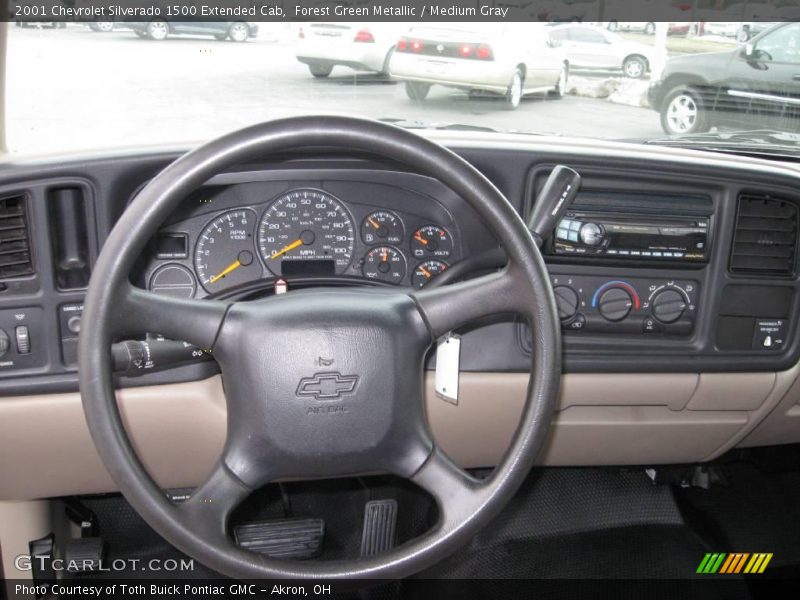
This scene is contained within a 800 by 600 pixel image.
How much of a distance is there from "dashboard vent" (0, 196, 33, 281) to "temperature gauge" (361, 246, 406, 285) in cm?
72

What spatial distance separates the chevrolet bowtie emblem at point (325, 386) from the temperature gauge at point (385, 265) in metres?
0.54

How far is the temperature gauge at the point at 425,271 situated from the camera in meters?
1.89

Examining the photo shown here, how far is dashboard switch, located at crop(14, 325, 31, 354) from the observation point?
1.74 m

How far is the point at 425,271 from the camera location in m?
1.89

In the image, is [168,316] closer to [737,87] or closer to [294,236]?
[294,236]

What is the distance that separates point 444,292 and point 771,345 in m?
1.10

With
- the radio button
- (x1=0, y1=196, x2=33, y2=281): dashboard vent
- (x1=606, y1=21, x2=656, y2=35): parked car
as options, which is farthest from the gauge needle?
(x1=606, y1=21, x2=656, y2=35): parked car

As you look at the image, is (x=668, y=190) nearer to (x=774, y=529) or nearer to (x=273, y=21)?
(x=273, y=21)

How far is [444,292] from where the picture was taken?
1402 mm

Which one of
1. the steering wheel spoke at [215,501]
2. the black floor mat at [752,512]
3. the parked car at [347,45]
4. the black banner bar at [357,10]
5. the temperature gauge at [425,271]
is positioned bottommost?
the black floor mat at [752,512]

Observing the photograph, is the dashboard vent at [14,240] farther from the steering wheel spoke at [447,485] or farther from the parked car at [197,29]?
the steering wheel spoke at [447,485]

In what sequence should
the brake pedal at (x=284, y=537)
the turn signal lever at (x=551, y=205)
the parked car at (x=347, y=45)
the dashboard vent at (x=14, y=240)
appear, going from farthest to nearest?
the brake pedal at (x=284, y=537), the parked car at (x=347, y=45), the dashboard vent at (x=14, y=240), the turn signal lever at (x=551, y=205)

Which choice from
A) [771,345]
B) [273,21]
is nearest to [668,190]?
[771,345]

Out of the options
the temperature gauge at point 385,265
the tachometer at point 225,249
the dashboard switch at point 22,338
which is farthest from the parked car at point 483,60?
the dashboard switch at point 22,338
